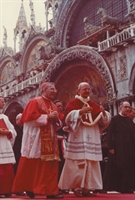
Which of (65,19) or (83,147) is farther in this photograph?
(65,19)

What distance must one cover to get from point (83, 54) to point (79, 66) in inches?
44.8

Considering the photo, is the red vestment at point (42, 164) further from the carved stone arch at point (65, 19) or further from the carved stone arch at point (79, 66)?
the carved stone arch at point (65, 19)

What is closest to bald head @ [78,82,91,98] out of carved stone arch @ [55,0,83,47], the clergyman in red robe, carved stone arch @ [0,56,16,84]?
the clergyman in red robe

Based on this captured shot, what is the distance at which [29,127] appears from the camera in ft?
17.7

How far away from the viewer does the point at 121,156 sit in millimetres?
6289

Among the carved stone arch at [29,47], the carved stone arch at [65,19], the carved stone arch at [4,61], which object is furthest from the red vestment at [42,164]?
the carved stone arch at [4,61]

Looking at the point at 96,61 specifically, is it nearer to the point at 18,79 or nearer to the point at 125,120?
the point at 125,120

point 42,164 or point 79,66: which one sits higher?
point 79,66

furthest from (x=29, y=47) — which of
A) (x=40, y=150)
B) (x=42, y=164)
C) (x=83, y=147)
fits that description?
(x=42, y=164)

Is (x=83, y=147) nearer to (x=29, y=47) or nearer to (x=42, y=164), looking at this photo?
(x=42, y=164)

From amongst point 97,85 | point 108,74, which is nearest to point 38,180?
point 108,74

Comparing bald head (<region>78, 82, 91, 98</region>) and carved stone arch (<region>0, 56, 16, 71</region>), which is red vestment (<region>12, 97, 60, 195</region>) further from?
carved stone arch (<region>0, 56, 16, 71</region>)

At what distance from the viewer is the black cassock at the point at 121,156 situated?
6.31 meters

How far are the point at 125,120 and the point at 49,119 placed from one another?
6.06ft
